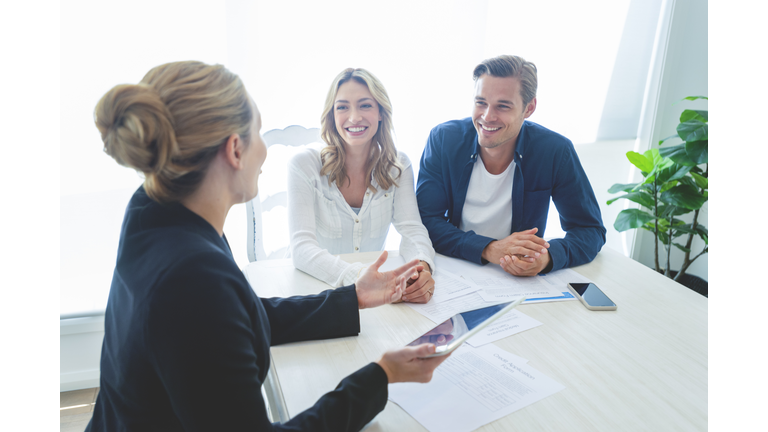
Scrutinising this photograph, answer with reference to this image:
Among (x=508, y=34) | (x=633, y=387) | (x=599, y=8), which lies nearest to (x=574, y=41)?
(x=599, y=8)

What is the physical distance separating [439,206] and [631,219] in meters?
1.33

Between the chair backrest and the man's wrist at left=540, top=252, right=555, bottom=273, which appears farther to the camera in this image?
the chair backrest

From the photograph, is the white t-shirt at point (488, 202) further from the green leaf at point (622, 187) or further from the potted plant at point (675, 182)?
the green leaf at point (622, 187)

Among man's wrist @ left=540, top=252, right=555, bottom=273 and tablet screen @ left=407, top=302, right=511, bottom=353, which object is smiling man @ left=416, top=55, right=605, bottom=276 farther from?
tablet screen @ left=407, top=302, right=511, bottom=353

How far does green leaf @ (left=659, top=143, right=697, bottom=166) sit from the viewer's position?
228 centimetres

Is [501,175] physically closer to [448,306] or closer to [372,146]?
[372,146]

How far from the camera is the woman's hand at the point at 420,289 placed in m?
1.27

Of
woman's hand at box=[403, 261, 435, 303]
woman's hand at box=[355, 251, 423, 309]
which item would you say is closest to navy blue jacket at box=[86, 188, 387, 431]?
woman's hand at box=[355, 251, 423, 309]

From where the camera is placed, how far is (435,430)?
0.81 metres

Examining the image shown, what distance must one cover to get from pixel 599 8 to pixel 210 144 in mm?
2776

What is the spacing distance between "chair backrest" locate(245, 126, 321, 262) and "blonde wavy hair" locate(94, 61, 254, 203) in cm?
112

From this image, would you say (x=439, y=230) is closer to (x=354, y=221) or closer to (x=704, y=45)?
(x=354, y=221)

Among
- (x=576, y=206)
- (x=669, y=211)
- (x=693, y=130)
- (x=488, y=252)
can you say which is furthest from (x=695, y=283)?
(x=488, y=252)

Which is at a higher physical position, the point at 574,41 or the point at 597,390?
the point at 574,41
